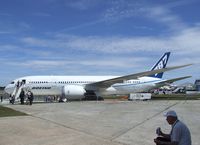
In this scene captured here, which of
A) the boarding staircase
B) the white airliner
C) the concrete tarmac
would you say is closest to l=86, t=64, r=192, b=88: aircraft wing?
the white airliner

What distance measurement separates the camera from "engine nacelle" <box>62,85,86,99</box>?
123ft

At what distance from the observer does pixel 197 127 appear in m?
14.9

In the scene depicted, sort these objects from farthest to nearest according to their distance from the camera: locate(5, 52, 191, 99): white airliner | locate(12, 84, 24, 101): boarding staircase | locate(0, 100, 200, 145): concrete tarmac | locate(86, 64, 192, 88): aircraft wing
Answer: locate(86, 64, 192, 88): aircraft wing, locate(5, 52, 191, 99): white airliner, locate(12, 84, 24, 101): boarding staircase, locate(0, 100, 200, 145): concrete tarmac

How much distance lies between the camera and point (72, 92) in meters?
37.3

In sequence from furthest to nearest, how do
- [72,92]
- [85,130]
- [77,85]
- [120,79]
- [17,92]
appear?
[77,85]
[120,79]
[72,92]
[17,92]
[85,130]

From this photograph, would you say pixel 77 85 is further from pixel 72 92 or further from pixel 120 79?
pixel 120 79

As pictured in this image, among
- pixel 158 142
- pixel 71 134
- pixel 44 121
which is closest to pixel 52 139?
pixel 71 134

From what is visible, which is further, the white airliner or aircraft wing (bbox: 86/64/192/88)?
aircraft wing (bbox: 86/64/192/88)

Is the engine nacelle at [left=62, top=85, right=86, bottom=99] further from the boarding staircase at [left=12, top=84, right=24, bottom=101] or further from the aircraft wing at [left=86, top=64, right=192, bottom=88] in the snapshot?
the boarding staircase at [left=12, top=84, right=24, bottom=101]

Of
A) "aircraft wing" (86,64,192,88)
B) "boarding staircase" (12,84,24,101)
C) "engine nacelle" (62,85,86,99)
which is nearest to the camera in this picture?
"boarding staircase" (12,84,24,101)

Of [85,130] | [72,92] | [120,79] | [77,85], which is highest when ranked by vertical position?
[120,79]

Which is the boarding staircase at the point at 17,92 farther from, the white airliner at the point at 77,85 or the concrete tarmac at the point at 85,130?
the concrete tarmac at the point at 85,130

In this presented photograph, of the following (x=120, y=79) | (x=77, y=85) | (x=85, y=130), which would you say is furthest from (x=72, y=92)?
(x=85, y=130)

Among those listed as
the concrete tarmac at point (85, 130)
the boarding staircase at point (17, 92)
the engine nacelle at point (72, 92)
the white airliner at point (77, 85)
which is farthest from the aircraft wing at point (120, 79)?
the concrete tarmac at point (85, 130)
